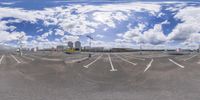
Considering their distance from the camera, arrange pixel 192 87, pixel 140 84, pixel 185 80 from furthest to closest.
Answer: pixel 185 80
pixel 140 84
pixel 192 87

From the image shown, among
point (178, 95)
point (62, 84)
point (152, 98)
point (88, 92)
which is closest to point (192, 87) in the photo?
point (178, 95)

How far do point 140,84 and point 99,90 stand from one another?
289 centimetres

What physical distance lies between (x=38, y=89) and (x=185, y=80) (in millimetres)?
7785

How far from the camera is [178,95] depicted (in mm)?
13812

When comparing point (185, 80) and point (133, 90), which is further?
point (185, 80)

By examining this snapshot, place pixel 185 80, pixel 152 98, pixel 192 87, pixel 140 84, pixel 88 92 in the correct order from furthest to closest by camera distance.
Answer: pixel 185 80 → pixel 140 84 → pixel 192 87 → pixel 88 92 → pixel 152 98

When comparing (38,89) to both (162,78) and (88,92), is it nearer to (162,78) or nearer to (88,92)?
(88,92)

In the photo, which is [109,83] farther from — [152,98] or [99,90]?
[152,98]

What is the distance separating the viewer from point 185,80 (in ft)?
61.1

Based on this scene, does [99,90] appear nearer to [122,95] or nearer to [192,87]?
[122,95]

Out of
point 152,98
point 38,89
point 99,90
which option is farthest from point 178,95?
point 38,89

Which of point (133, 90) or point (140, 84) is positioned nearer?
point (133, 90)

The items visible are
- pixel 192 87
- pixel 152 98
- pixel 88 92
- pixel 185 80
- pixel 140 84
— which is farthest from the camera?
pixel 185 80

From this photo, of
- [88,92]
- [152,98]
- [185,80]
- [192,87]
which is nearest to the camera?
[152,98]
